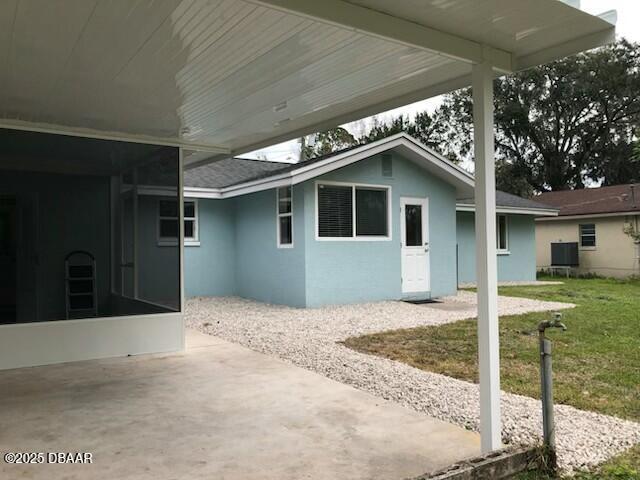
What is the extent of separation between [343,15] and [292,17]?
357mm

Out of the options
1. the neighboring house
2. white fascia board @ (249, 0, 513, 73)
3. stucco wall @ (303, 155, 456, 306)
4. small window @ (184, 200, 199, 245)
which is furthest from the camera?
the neighboring house

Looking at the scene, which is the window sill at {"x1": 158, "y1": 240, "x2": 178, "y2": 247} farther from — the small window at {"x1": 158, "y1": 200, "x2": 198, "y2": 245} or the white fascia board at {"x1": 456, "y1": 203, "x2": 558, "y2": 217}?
the white fascia board at {"x1": 456, "y1": 203, "x2": 558, "y2": 217}

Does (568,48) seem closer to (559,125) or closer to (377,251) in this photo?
(377,251)

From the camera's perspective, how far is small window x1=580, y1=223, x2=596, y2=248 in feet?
59.2

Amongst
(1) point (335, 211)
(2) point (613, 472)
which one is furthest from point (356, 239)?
(2) point (613, 472)

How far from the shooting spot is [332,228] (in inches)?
398

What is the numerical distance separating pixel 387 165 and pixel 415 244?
1.90 m

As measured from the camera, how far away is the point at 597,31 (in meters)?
2.91

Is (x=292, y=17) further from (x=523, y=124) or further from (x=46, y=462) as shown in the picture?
(x=523, y=124)

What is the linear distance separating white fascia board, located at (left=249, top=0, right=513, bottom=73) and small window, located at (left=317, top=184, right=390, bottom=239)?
6881mm

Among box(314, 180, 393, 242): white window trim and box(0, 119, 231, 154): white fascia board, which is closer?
box(0, 119, 231, 154): white fascia board

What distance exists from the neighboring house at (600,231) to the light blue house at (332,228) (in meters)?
7.88

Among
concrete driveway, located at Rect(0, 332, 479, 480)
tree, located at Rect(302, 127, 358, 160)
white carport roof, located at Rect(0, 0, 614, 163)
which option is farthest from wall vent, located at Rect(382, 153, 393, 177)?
tree, located at Rect(302, 127, 358, 160)

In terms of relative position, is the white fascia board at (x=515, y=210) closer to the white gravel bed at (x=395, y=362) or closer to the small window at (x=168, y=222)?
the white gravel bed at (x=395, y=362)
